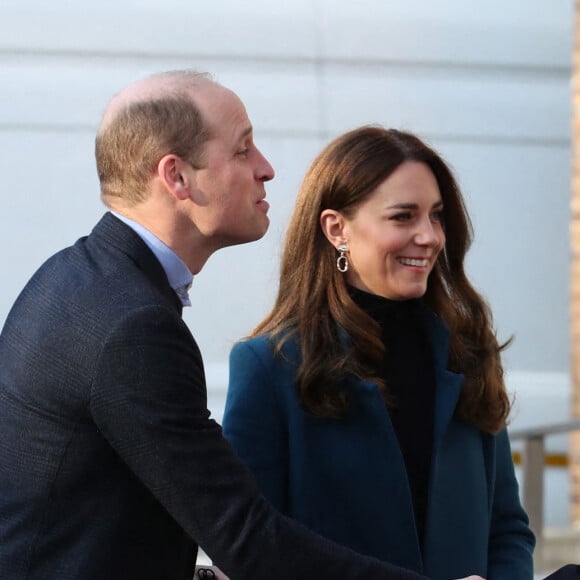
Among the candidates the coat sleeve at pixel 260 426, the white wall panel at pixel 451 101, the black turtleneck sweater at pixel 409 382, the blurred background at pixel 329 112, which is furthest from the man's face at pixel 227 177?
the white wall panel at pixel 451 101

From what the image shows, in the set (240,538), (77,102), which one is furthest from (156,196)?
(77,102)

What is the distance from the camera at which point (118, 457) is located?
1.72 metres

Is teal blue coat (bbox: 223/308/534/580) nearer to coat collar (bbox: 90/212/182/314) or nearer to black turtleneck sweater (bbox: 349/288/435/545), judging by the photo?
black turtleneck sweater (bbox: 349/288/435/545)

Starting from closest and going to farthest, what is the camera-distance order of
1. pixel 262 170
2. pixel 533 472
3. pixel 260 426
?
1. pixel 262 170
2. pixel 260 426
3. pixel 533 472

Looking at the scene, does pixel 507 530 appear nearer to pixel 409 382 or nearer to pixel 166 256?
pixel 409 382

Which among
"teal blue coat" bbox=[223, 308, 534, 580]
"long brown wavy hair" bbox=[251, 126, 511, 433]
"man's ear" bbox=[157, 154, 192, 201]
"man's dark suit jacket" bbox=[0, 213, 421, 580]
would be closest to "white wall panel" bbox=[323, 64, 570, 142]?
"long brown wavy hair" bbox=[251, 126, 511, 433]

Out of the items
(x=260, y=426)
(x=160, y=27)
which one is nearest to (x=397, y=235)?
(x=260, y=426)

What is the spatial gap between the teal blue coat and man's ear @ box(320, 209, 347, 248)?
0.64 feet

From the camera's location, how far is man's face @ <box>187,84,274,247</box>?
1865 mm

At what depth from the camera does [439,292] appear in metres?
2.50

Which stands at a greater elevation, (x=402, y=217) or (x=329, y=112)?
(x=402, y=217)

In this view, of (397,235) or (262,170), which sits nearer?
(262,170)

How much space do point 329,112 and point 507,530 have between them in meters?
2.48

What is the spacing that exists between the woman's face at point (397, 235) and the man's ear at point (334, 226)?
0.4 inches
